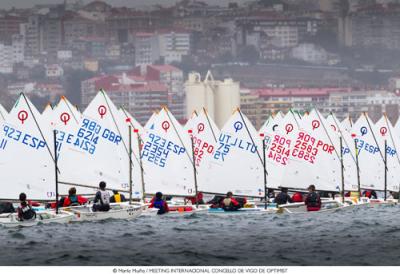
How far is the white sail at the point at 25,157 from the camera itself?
30422 mm

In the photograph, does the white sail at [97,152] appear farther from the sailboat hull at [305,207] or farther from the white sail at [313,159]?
the white sail at [313,159]

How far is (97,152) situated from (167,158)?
7.02 feet

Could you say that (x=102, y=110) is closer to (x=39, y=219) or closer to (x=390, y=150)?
(x=39, y=219)

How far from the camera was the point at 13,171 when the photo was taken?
3048 centimetres

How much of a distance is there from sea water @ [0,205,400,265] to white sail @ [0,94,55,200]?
2285 millimetres

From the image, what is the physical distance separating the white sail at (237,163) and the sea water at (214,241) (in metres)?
2.77

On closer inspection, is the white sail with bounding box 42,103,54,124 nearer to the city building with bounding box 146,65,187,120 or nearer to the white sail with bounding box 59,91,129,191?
the white sail with bounding box 59,91,129,191

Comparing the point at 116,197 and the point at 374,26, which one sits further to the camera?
the point at 374,26

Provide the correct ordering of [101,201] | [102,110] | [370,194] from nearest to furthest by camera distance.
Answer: [101,201]
[102,110]
[370,194]

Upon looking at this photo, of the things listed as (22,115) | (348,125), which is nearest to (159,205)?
(22,115)

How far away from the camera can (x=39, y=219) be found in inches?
1109

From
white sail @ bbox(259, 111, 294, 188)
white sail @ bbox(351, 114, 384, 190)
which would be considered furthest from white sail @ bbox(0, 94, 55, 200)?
white sail @ bbox(351, 114, 384, 190)

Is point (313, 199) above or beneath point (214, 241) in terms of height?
above

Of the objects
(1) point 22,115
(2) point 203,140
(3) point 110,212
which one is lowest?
(3) point 110,212
